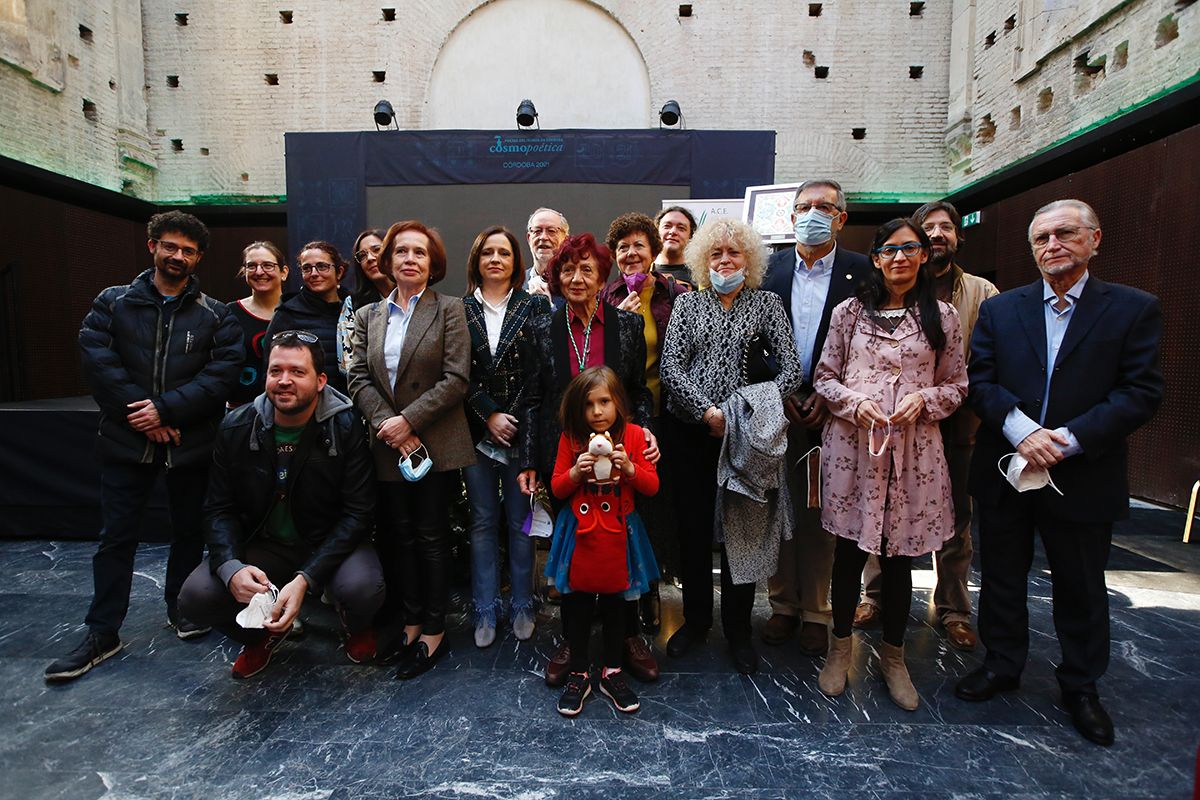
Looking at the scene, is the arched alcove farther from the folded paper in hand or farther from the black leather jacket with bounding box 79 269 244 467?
the folded paper in hand

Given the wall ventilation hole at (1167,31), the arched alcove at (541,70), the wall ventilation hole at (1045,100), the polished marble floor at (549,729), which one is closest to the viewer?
the polished marble floor at (549,729)

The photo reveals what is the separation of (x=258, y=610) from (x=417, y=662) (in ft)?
2.16

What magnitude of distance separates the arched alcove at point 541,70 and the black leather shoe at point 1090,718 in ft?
28.2

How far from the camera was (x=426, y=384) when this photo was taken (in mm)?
2484

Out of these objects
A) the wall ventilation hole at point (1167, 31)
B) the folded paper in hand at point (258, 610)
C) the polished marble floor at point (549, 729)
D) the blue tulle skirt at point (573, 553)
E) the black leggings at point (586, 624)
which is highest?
the wall ventilation hole at point (1167, 31)

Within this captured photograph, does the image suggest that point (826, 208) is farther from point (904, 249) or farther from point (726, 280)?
point (726, 280)

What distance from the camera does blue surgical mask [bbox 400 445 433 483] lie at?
237 centimetres

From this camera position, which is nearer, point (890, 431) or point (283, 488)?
point (890, 431)

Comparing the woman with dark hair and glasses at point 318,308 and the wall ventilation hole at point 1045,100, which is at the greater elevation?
the wall ventilation hole at point 1045,100

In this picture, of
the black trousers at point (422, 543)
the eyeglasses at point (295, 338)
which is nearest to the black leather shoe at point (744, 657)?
the black trousers at point (422, 543)

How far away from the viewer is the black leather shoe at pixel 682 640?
2527mm

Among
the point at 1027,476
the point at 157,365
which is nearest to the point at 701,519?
the point at 1027,476

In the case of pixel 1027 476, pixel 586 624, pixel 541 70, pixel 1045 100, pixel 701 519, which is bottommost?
pixel 586 624

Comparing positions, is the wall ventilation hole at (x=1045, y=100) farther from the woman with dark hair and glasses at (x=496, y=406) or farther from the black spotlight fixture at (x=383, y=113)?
the black spotlight fixture at (x=383, y=113)
